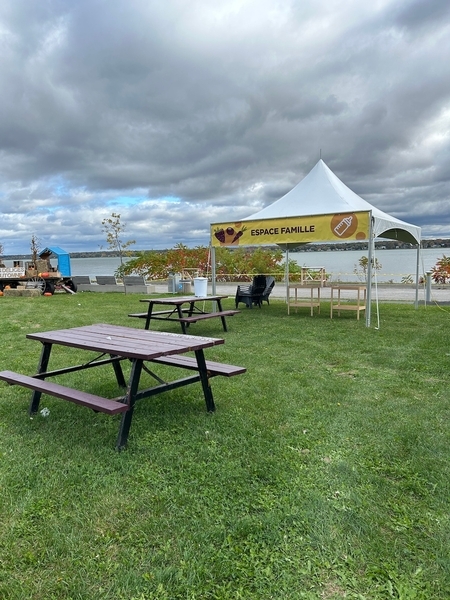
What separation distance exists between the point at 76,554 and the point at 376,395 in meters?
2.97

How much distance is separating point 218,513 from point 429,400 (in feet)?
8.21

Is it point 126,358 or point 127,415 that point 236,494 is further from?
point 126,358

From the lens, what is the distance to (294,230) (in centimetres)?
873

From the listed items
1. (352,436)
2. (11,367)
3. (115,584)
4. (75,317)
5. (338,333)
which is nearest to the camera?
(115,584)

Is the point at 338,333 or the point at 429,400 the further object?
the point at 338,333

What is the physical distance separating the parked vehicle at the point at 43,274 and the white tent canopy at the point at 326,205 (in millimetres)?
9636

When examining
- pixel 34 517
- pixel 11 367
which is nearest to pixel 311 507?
pixel 34 517

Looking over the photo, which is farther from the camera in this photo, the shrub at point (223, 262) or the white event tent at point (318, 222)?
the shrub at point (223, 262)

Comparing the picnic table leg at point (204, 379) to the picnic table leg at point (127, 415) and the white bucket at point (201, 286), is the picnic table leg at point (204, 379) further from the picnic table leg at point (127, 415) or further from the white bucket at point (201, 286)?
the white bucket at point (201, 286)

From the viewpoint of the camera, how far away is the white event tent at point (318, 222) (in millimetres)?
7992

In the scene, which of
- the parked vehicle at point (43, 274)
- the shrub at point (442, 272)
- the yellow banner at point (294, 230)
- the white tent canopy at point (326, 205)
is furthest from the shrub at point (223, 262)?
the yellow banner at point (294, 230)

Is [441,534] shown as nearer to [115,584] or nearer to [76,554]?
[115,584]

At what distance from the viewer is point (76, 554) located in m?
1.89

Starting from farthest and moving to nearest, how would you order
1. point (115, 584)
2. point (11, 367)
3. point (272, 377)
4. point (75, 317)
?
point (75, 317)
point (11, 367)
point (272, 377)
point (115, 584)
